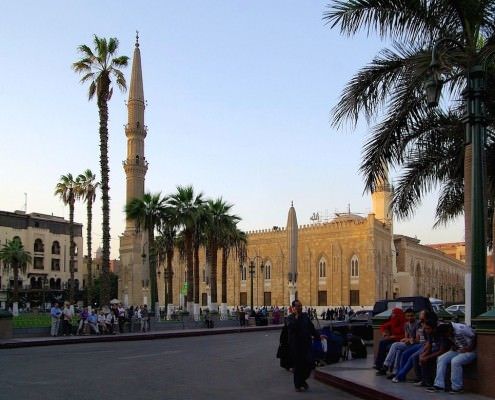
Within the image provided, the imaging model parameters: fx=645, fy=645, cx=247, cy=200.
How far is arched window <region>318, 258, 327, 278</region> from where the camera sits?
235 ft

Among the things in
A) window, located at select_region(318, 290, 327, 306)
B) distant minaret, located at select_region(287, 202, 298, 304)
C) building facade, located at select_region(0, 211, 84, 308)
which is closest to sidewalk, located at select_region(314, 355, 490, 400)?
distant minaret, located at select_region(287, 202, 298, 304)

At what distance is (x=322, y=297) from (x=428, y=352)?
62549 mm

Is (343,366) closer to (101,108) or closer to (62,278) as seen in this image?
(101,108)

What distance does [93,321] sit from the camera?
28.5 meters

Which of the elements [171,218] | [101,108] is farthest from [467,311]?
[171,218]

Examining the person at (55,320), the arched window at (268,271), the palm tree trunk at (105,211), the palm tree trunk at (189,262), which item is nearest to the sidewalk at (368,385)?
the person at (55,320)

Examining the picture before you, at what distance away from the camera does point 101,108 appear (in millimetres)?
34969

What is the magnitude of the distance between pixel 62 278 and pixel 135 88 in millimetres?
38663

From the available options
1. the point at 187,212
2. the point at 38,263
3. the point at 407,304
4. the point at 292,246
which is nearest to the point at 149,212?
the point at 187,212

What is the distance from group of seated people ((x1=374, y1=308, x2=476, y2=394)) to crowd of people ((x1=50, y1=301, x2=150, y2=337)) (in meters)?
18.2

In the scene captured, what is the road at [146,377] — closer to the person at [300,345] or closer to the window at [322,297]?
the person at [300,345]

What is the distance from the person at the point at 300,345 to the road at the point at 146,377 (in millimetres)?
258

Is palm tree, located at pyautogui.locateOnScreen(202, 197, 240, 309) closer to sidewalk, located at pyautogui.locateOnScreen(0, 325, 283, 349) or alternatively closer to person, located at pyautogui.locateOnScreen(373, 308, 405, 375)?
sidewalk, located at pyautogui.locateOnScreen(0, 325, 283, 349)

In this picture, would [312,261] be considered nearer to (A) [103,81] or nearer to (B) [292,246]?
(B) [292,246]
